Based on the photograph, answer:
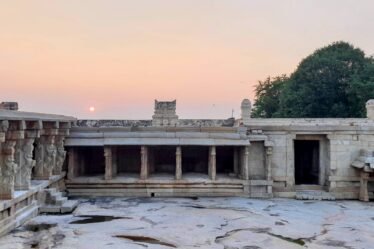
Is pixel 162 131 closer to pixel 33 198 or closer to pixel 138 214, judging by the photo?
pixel 138 214

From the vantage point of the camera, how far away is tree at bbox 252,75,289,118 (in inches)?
1609

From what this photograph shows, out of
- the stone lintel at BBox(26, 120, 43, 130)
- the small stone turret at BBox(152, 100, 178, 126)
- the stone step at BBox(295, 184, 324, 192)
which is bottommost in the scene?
the stone step at BBox(295, 184, 324, 192)

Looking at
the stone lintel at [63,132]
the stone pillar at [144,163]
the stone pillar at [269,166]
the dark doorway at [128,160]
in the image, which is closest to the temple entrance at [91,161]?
the dark doorway at [128,160]

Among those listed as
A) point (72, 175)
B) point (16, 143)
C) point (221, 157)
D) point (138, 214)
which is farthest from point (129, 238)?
point (221, 157)

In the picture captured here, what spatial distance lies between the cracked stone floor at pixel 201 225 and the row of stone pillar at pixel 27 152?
108cm

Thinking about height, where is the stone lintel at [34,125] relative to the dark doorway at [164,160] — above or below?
above

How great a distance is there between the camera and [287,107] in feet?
107

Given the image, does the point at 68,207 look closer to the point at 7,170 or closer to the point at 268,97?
the point at 7,170

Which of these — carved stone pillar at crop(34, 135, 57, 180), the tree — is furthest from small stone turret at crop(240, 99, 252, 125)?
the tree

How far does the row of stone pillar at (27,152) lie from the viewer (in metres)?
8.49

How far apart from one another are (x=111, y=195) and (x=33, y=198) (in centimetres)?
330

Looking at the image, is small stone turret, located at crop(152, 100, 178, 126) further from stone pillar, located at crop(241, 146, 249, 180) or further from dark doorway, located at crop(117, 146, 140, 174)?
stone pillar, located at crop(241, 146, 249, 180)

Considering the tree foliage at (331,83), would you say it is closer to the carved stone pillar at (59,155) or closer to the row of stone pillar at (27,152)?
the carved stone pillar at (59,155)

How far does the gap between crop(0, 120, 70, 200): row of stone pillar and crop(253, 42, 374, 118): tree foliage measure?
2162 centimetres
